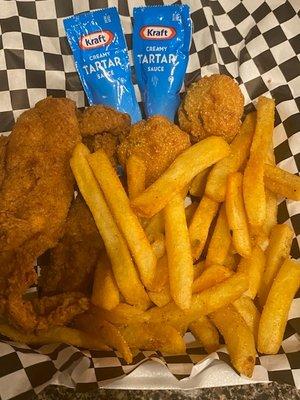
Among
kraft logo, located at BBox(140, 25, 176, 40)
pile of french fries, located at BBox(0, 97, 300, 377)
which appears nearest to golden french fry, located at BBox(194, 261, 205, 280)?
pile of french fries, located at BBox(0, 97, 300, 377)

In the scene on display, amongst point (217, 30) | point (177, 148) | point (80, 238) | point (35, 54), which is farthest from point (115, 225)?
point (217, 30)

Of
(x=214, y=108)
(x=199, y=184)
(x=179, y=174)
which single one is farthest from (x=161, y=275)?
(x=214, y=108)

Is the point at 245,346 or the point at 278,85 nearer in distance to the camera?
the point at 245,346

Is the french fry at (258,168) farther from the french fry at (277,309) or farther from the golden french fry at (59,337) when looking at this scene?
the golden french fry at (59,337)

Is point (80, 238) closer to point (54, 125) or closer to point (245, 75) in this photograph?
point (54, 125)

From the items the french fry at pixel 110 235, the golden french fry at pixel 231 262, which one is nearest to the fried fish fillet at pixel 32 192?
the french fry at pixel 110 235

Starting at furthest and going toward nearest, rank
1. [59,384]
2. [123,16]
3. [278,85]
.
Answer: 1. [123,16]
2. [278,85]
3. [59,384]
